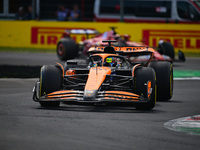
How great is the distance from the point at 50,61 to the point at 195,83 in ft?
25.0

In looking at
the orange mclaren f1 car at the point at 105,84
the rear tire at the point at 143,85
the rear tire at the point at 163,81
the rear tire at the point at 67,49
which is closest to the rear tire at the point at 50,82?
the orange mclaren f1 car at the point at 105,84

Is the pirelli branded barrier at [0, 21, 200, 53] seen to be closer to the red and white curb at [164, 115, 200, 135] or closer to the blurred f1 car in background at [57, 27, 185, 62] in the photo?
the blurred f1 car in background at [57, 27, 185, 62]

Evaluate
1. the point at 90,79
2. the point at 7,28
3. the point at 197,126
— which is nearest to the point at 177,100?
the point at 90,79

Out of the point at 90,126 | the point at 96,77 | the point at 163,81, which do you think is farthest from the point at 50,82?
the point at 163,81

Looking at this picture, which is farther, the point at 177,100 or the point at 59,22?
the point at 59,22

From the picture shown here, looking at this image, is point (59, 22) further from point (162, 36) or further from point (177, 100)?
point (177, 100)

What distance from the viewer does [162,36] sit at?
24188 millimetres

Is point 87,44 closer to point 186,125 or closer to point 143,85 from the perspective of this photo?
point 143,85

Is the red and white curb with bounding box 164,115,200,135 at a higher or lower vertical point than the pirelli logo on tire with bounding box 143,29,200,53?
higher

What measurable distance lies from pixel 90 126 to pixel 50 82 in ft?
6.73

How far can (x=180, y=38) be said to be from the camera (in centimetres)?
2412

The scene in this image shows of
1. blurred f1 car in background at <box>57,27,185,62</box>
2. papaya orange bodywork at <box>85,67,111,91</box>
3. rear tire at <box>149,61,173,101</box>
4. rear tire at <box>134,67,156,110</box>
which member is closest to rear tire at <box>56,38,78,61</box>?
blurred f1 car in background at <box>57,27,185,62</box>

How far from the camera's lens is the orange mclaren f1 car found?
863 cm

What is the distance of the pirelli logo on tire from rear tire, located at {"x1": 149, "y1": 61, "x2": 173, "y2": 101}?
13.9m
